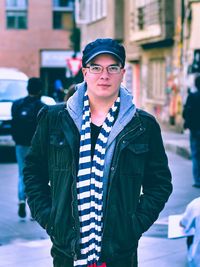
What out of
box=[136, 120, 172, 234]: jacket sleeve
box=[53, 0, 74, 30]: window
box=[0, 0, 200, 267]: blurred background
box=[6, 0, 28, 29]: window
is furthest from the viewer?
box=[53, 0, 74, 30]: window

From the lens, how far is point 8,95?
17438mm

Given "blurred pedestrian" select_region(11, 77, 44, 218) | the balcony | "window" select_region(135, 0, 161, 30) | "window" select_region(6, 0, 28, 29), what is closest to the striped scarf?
"blurred pedestrian" select_region(11, 77, 44, 218)

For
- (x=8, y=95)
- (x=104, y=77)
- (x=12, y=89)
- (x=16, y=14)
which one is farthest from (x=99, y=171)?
(x=16, y=14)

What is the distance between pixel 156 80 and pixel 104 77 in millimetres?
25286

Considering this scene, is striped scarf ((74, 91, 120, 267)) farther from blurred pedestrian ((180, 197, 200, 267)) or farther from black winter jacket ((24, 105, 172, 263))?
blurred pedestrian ((180, 197, 200, 267))

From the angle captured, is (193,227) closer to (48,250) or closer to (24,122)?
(48,250)

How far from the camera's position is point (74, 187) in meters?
3.47

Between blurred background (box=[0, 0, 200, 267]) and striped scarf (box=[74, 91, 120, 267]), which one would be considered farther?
blurred background (box=[0, 0, 200, 267])

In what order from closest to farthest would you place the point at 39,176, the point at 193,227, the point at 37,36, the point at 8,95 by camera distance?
the point at 39,176, the point at 193,227, the point at 8,95, the point at 37,36

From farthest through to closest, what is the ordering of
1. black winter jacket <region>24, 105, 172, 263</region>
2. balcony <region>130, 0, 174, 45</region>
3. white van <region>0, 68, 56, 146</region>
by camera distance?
1. balcony <region>130, 0, 174, 45</region>
2. white van <region>0, 68, 56, 146</region>
3. black winter jacket <region>24, 105, 172, 263</region>

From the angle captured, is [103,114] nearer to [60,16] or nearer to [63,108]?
[63,108]

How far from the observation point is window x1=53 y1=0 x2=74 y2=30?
5312 centimetres

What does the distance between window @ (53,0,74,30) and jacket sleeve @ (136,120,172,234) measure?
4988 cm

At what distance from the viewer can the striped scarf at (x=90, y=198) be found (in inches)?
137
